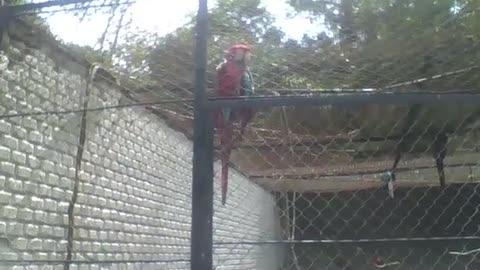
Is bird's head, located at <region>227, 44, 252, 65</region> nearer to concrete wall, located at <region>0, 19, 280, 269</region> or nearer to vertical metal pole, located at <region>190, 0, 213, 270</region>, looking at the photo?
vertical metal pole, located at <region>190, 0, 213, 270</region>

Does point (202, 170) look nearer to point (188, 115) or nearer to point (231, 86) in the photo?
point (231, 86)

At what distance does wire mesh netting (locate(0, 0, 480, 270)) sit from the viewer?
2211 mm

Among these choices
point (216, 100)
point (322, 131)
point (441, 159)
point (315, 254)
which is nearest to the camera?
point (216, 100)

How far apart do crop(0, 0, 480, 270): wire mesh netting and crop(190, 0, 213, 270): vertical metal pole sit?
0.14 metres

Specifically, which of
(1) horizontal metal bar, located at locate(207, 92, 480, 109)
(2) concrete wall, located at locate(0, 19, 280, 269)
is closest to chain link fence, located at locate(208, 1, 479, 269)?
(1) horizontal metal bar, located at locate(207, 92, 480, 109)

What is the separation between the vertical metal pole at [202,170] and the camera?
5.14ft

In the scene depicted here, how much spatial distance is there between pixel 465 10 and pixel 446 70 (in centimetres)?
33

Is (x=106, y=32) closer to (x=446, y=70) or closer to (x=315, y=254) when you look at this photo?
(x=446, y=70)

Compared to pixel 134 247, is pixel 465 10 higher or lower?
higher

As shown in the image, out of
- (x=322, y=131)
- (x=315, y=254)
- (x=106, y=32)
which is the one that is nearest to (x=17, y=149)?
(x=106, y=32)

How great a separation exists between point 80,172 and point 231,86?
1601 mm

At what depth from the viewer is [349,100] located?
167cm

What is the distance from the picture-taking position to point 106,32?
2254 millimetres

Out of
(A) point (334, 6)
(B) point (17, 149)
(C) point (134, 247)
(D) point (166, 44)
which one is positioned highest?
(A) point (334, 6)
